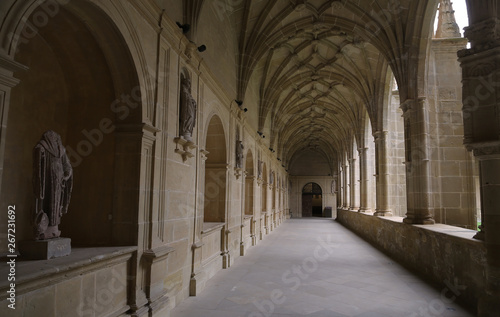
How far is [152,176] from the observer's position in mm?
4168

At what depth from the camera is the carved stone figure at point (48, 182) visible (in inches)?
108

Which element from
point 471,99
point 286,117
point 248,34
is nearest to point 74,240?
point 471,99

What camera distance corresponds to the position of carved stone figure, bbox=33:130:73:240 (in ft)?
9.03

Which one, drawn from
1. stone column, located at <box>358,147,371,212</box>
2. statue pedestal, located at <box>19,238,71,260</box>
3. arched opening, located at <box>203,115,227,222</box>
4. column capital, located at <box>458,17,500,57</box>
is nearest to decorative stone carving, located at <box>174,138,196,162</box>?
statue pedestal, located at <box>19,238,71,260</box>

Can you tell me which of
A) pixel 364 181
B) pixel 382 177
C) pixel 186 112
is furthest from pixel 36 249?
pixel 364 181

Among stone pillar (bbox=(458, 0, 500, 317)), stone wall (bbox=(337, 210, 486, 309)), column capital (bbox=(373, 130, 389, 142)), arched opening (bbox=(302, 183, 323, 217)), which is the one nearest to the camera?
stone pillar (bbox=(458, 0, 500, 317))

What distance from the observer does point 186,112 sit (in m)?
5.07

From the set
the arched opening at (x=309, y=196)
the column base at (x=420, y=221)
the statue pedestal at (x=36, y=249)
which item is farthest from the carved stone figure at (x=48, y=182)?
the arched opening at (x=309, y=196)

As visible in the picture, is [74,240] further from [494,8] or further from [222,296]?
[494,8]

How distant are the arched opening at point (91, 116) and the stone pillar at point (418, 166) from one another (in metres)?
6.49

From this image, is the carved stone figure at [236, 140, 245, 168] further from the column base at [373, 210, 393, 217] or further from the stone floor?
the column base at [373, 210, 393, 217]

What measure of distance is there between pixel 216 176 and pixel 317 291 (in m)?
3.45

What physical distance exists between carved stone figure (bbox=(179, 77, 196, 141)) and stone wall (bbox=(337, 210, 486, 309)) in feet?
14.5

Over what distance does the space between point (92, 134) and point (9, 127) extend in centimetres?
82
